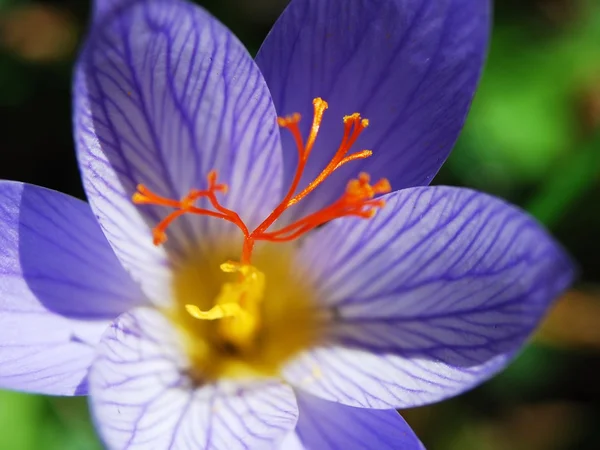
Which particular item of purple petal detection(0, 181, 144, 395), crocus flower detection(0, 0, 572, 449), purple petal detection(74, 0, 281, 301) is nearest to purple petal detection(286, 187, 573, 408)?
crocus flower detection(0, 0, 572, 449)

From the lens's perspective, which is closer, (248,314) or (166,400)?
(166,400)

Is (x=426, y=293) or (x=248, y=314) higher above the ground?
(x=426, y=293)

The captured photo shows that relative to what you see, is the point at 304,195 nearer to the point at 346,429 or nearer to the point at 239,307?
the point at 239,307

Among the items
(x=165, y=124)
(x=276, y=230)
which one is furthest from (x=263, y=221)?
(x=165, y=124)

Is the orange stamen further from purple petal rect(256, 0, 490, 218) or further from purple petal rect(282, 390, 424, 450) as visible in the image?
purple petal rect(282, 390, 424, 450)

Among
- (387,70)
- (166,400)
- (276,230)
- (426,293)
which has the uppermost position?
(387,70)

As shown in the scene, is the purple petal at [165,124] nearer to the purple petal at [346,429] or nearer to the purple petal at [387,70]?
the purple petal at [387,70]

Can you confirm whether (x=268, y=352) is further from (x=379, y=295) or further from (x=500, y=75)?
(x=500, y=75)
